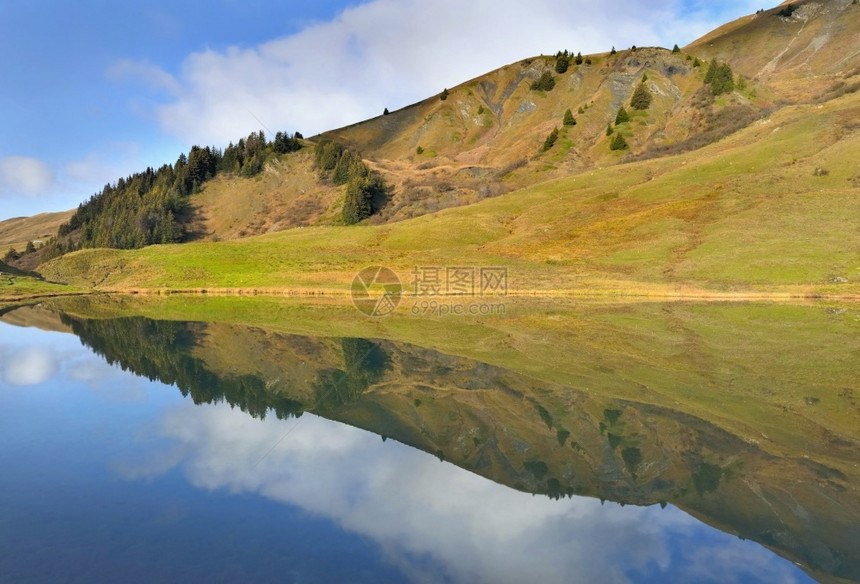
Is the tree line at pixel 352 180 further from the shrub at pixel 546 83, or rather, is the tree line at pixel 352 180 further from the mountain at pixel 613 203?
the shrub at pixel 546 83

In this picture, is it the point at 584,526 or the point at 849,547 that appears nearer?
the point at 849,547

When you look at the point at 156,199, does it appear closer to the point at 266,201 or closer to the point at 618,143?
the point at 266,201

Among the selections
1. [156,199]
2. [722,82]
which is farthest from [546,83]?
[156,199]

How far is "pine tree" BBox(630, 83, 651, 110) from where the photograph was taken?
137m

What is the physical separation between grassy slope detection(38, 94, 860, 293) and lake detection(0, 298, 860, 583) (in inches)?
1316

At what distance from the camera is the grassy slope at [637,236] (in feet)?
196

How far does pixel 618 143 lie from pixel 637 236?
196 ft

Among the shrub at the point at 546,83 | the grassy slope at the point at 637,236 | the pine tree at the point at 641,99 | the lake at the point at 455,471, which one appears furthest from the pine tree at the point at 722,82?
the lake at the point at 455,471

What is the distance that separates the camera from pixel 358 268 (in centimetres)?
7694

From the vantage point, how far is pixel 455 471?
47.5ft

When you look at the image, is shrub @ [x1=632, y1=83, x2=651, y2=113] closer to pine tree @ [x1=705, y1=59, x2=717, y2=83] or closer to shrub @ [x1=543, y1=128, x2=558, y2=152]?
pine tree @ [x1=705, y1=59, x2=717, y2=83]

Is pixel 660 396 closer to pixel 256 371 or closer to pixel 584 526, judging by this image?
pixel 584 526

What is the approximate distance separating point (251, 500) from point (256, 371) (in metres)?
15.2

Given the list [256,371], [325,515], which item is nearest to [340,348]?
[256,371]
